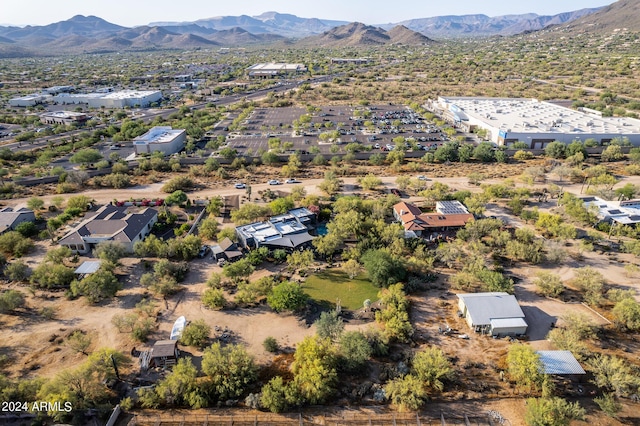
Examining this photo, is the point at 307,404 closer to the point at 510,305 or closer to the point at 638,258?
the point at 510,305

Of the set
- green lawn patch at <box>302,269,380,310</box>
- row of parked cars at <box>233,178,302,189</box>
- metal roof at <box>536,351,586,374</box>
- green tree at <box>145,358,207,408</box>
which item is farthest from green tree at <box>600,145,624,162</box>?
green tree at <box>145,358,207,408</box>

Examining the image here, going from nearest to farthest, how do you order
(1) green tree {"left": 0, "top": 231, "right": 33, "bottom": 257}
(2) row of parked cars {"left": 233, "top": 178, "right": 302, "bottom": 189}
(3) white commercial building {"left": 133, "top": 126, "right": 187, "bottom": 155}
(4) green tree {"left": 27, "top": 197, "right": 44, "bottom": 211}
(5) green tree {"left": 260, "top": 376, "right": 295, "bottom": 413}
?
1. (5) green tree {"left": 260, "top": 376, "right": 295, "bottom": 413}
2. (1) green tree {"left": 0, "top": 231, "right": 33, "bottom": 257}
3. (4) green tree {"left": 27, "top": 197, "right": 44, "bottom": 211}
4. (2) row of parked cars {"left": 233, "top": 178, "right": 302, "bottom": 189}
5. (3) white commercial building {"left": 133, "top": 126, "right": 187, "bottom": 155}

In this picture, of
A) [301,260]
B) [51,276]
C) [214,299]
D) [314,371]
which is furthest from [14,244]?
[314,371]

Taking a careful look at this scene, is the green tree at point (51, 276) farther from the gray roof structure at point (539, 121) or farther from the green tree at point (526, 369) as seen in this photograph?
the gray roof structure at point (539, 121)

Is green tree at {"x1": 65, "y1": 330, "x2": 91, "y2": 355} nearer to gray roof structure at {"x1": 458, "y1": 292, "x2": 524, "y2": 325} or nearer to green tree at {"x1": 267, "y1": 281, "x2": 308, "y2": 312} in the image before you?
green tree at {"x1": 267, "y1": 281, "x2": 308, "y2": 312}

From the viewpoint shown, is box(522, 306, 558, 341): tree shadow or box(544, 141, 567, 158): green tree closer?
box(522, 306, 558, 341): tree shadow

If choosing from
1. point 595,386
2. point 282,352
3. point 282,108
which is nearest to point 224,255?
A: point 282,352
